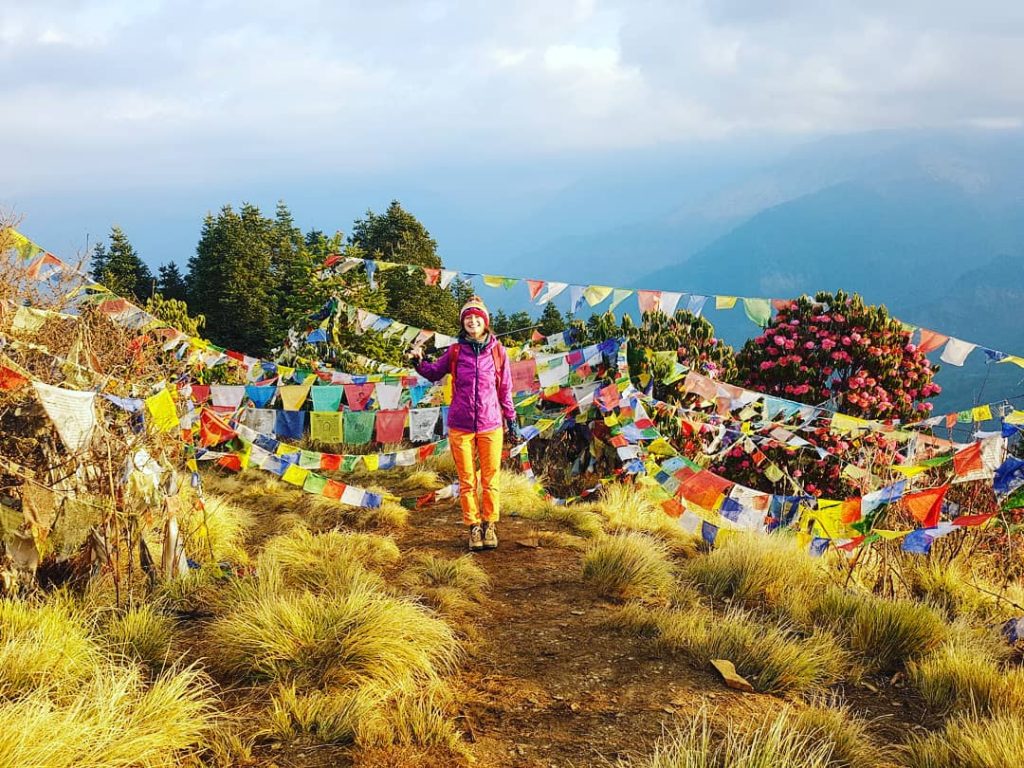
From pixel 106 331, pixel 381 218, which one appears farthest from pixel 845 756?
pixel 381 218

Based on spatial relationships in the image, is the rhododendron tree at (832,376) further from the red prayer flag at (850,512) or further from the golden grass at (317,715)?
the golden grass at (317,715)

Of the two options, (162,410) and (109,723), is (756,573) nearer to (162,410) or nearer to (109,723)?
(109,723)

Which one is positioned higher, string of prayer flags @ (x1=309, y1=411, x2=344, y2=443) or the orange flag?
the orange flag

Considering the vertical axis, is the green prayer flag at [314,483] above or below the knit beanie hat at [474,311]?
below

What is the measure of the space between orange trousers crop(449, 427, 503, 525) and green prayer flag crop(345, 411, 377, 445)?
4.02 meters

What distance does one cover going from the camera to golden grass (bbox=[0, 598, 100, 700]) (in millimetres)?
3619

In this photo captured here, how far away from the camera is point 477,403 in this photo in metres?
6.54

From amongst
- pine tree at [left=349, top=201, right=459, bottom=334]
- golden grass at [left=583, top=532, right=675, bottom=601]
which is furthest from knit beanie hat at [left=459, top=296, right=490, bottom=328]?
pine tree at [left=349, top=201, right=459, bottom=334]

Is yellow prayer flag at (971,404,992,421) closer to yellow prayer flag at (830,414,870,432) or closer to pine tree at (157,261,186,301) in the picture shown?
yellow prayer flag at (830,414,870,432)

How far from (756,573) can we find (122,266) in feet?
157

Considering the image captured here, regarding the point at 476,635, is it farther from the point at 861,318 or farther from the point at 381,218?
the point at 381,218

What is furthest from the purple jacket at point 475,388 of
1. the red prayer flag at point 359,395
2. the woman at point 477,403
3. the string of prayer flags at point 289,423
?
the string of prayer flags at point 289,423

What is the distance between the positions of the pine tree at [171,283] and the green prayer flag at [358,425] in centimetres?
4141

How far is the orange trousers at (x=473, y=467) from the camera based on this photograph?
21.8ft
